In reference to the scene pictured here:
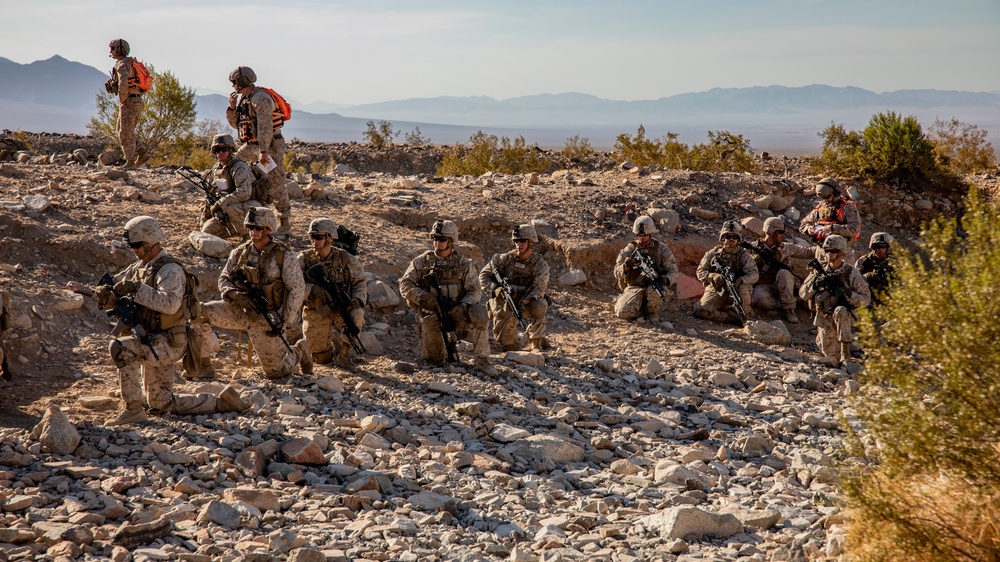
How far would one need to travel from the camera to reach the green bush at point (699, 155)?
17984mm

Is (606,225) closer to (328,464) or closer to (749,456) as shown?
(749,456)

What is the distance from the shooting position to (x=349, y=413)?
22.8 feet

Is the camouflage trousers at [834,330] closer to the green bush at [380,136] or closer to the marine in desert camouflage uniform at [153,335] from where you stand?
the marine in desert camouflage uniform at [153,335]

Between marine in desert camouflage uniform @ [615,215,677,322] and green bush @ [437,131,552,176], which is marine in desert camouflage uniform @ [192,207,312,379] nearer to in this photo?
marine in desert camouflage uniform @ [615,215,677,322]

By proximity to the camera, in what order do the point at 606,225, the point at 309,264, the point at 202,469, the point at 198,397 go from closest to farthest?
the point at 202,469
the point at 198,397
the point at 309,264
the point at 606,225

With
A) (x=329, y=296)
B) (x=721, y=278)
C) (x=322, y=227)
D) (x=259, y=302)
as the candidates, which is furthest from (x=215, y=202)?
(x=721, y=278)

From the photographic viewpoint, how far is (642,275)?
11031 mm

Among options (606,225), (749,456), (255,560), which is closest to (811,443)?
(749,456)

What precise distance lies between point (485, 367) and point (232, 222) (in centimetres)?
368

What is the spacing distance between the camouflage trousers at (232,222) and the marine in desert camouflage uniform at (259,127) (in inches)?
14.3

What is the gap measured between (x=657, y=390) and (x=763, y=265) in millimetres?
4214

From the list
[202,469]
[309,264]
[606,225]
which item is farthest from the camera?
[606,225]

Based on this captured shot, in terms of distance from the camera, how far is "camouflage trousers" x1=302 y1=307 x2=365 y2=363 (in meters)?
8.29

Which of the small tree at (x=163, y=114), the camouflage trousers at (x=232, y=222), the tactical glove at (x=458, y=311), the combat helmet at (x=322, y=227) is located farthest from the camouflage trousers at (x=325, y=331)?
the small tree at (x=163, y=114)
